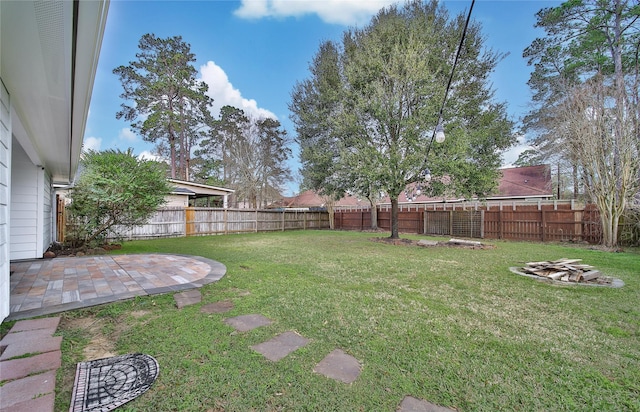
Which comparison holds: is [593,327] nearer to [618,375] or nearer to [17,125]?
[618,375]

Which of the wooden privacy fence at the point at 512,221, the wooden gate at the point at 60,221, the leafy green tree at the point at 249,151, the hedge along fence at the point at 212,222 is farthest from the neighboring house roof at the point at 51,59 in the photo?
the leafy green tree at the point at 249,151

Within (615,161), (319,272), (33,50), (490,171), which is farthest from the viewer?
(490,171)

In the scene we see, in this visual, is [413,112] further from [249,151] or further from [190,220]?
[249,151]

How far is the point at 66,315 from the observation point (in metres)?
2.63

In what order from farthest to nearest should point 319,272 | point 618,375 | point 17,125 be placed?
1. point 319,272
2. point 17,125
3. point 618,375

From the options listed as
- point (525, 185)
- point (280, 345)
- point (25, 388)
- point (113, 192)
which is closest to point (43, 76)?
point (25, 388)

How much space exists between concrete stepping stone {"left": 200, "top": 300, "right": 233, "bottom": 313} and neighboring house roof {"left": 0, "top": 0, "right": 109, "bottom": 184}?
2.47m

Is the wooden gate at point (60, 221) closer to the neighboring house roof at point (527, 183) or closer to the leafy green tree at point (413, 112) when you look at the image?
the leafy green tree at point (413, 112)

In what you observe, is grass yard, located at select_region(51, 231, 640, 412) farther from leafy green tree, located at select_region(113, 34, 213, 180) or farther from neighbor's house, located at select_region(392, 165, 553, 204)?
leafy green tree, located at select_region(113, 34, 213, 180)

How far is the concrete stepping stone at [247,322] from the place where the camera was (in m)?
2.40

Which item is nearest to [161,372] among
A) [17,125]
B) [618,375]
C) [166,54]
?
[618,375]

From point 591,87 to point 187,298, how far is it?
1280cm

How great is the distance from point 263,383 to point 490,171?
407 inches

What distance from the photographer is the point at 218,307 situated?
290 cm
